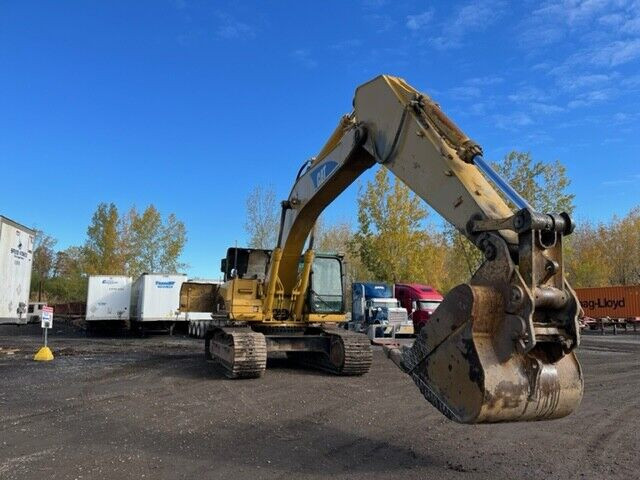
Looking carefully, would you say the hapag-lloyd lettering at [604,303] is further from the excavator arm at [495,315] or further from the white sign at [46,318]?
the excavator arm at [495,315]

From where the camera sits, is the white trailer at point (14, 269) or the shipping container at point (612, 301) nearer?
the white trailer at point (14, 269)

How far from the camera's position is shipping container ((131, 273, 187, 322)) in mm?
25891

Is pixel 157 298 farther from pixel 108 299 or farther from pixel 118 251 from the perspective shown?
pixel 118 251

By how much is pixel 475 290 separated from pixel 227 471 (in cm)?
294

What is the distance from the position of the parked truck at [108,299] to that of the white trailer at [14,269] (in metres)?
13.9

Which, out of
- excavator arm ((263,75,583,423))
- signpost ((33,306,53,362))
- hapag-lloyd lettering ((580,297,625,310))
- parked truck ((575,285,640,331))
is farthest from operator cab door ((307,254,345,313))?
hapag-lloyd lettering ((580,297,625,310))

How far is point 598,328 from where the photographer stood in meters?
37.5

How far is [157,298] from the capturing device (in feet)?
85.7

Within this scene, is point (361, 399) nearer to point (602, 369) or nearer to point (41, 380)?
point (41, 380)

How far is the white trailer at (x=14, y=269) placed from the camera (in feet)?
40.8

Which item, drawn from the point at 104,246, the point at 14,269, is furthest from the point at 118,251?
the point at 14,269

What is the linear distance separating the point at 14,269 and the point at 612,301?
36272 millimetres

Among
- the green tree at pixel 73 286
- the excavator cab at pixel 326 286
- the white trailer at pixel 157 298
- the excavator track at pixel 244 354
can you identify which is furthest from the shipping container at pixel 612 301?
the green tree at pixel 73 286

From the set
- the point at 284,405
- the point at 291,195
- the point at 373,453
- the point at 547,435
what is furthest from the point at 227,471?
the point at 291,195
